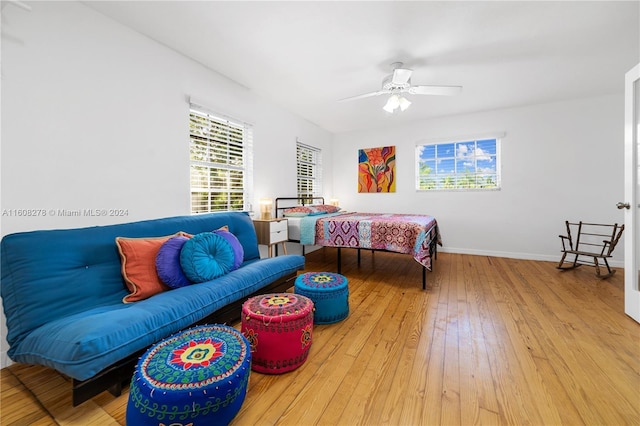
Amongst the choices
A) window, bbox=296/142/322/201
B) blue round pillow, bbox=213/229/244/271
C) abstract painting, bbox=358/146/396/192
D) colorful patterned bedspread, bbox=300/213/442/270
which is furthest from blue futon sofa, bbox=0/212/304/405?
abstract painting, bbox=358/146/396/192

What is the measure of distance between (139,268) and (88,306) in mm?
325

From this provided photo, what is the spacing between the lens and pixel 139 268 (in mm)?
1778

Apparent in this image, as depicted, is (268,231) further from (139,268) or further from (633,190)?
(633,190)

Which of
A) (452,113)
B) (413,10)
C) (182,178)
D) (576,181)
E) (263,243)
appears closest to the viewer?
(413,10)

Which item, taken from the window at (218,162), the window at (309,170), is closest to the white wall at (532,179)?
the window at (309,170)

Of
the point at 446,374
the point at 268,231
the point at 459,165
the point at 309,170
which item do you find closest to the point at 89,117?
the point at 268,231

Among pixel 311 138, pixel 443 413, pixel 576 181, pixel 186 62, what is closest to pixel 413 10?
pixel 186 62

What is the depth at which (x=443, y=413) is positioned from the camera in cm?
122

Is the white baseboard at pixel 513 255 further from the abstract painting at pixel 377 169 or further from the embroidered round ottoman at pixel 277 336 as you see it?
the embroidered round ottoman at pixel 277 336

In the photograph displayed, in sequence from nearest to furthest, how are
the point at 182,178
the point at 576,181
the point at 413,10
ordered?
the point at 413,10, the point at 182,178, the point at 576,181

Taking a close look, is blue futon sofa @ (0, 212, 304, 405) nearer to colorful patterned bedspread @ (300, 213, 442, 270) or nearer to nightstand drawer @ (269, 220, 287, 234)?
nightstand drawer @ (269, 220, 287, 234)

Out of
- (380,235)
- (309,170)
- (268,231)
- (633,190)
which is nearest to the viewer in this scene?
(633,190)

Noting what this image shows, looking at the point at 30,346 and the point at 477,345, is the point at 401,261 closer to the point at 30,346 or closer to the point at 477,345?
the point at 477,345

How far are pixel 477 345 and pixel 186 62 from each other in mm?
3672
